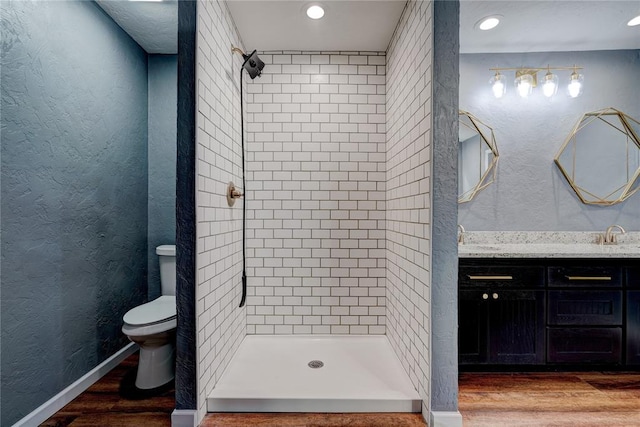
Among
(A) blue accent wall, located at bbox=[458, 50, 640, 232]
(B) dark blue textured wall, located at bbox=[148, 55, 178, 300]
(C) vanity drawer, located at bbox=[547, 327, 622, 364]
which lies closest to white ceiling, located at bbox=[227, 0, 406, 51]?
(B) dark blue textured wall, located at bbox=[148, 55, 178, 300]

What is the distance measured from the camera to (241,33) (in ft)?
7.39

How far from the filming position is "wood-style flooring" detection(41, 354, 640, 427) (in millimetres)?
1620

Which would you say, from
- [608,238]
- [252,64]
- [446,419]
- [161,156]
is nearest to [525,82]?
[608,238]

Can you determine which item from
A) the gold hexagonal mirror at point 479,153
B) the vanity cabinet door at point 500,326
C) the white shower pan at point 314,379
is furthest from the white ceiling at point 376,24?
the white shower pan at point 314,379

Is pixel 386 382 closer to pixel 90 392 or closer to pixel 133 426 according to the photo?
pixel 133 426

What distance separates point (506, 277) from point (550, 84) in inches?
63.8

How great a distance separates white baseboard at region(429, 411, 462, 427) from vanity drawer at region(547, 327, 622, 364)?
104 cm

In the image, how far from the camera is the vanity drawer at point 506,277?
2086 millimetres

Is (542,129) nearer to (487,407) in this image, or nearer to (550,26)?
(550,26)

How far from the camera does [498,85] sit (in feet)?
8.30

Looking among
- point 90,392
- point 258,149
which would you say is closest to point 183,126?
point 258,149

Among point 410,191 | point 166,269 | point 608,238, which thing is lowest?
point 166,269

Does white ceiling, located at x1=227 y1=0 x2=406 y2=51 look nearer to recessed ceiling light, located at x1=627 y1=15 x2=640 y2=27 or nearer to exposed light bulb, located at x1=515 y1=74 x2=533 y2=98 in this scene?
exposed light bulb, located at x1=515 y1=74 x2=533 y2=98

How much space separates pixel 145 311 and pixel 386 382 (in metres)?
1.56
